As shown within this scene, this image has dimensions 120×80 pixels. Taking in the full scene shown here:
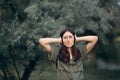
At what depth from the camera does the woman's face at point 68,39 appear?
15.2 ft

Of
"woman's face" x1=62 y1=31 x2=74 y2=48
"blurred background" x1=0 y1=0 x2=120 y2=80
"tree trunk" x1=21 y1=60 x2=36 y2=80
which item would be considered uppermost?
"woman's face" x1=62 y1=31 x2=74 y2=48

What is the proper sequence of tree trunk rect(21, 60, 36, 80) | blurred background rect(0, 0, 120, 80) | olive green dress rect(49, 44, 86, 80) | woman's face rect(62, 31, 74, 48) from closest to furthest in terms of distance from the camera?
olive green dress rect(49, 44, 86, 80), woman's face rect(62, 31, 74, 48), blurred background rect(0, 0, 120, 80), tree trunk rect(21, 60, 36, 80)

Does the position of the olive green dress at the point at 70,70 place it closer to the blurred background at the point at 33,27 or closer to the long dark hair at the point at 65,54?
the long dark hair at the point at 65,54

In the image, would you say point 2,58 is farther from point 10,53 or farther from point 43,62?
point 43,62

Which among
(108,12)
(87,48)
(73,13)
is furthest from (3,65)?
(87,48)

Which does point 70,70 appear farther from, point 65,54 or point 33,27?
point 33,27

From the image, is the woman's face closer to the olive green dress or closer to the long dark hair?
the long dark hair

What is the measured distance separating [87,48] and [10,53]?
4.63 meters

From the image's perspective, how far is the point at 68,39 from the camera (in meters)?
4.62

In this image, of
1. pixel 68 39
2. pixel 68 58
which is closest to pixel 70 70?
pixel 68 58

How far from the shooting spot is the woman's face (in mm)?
4625

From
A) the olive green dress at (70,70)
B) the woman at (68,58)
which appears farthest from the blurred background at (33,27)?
the olive green dress at (70,70)

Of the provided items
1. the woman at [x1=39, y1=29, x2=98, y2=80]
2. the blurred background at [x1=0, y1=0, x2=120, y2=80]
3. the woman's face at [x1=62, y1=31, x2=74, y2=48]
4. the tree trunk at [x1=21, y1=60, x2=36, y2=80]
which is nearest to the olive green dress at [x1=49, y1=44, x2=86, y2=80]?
the woman at [x1=39, y1=29, x2=98, y2=80]

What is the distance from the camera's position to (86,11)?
30.8ft
